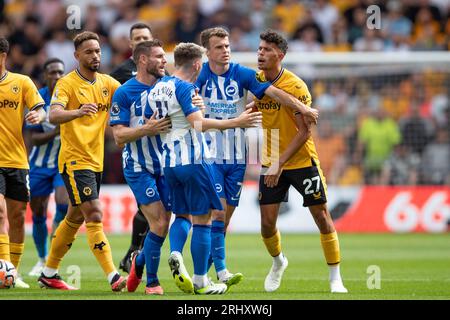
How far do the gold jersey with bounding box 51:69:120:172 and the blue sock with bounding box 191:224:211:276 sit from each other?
153cm

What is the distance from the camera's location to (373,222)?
19.5 metres

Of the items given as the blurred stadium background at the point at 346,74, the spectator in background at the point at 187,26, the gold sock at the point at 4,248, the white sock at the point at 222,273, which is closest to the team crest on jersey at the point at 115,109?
the gold sock at the point at 4,248

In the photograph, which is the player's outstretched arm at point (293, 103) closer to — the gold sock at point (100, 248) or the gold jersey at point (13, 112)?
the gold sock at point (100, 248)

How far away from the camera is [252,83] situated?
10234mm

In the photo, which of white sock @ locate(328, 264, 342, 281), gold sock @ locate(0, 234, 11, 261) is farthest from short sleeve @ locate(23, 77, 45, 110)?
white sock @ locate(328, 264, 342, 281)

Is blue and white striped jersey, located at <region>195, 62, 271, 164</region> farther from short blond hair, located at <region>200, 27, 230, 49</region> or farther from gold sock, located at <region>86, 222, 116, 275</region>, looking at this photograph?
gold sock, located at <region>86, 222, 116, 275</region>

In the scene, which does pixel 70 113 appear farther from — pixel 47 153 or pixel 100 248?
pixel 47 153

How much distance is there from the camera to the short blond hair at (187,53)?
921 cm

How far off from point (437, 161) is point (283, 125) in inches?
437

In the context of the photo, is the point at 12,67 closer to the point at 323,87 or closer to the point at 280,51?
the point at 323,87

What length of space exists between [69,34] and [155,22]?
213cm

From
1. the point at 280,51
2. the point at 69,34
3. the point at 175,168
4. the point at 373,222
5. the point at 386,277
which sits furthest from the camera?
the point at 69,34

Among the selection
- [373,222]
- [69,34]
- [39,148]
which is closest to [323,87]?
[373,222]

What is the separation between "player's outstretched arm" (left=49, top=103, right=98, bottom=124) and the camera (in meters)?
9.70
